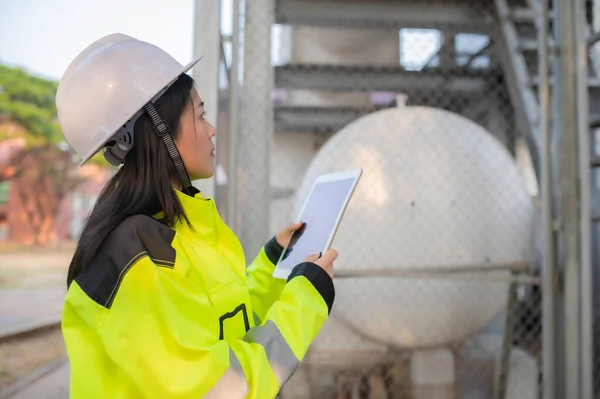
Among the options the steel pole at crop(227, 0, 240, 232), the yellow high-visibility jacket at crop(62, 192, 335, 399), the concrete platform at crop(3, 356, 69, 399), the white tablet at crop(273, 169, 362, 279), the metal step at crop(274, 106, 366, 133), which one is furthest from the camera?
the metal step at crop(274, 106, 366, 133)

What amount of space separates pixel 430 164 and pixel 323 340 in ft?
6.04

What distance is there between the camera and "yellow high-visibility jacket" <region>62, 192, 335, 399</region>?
83 centimetres

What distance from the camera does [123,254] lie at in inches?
34.4

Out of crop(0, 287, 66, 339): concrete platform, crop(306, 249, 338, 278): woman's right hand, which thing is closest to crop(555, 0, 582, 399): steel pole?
crop(306, 249, 338, 278): woman's right hand

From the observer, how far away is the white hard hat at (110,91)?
1017 mm

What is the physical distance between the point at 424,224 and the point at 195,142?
1.87m

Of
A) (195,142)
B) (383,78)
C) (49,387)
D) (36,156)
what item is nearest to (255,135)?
(195,142)

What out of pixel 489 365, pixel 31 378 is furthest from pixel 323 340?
pixel 31 378

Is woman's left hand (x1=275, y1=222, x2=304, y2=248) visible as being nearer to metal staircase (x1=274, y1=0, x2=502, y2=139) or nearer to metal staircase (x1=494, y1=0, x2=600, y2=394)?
metal staircase (x1=494, y1=0, x2=600, y2=394)

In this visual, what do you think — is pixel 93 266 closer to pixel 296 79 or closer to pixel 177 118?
pixel 177 118

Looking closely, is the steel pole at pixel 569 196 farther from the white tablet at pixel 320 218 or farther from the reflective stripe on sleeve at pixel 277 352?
the reflective stripe on sleeve at pixel 277 352

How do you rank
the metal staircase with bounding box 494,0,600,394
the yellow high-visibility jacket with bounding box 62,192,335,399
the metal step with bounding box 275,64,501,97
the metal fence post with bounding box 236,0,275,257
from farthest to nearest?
the metal step with bounding box 275,64,501,97
the metal staircase with bounding box 494,0,600,394
the metal fence post with bounding box 236,0,275,257
the yellow high-visibility jacket with bounding box 62,192,335,399

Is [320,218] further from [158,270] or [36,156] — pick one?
[36,156]

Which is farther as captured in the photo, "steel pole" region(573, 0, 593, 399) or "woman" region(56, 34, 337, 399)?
"steel pole" region(573, 0, 593, 399)
